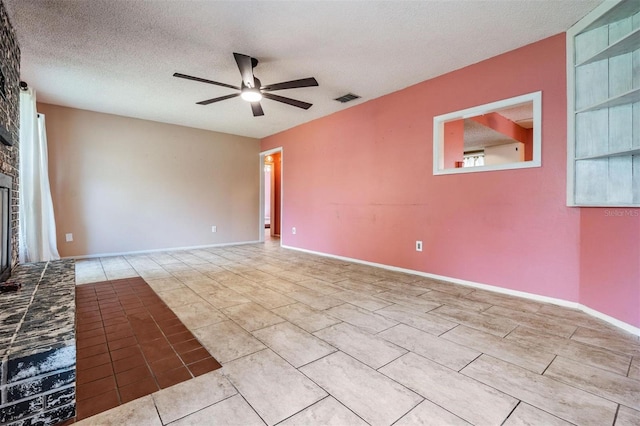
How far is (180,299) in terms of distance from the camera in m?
2.83

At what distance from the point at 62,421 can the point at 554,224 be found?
3768 mm

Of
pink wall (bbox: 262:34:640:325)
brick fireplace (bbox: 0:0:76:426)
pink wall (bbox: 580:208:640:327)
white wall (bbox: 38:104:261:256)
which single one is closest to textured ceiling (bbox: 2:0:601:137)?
pink wall (bbox: 262:34:640:325)

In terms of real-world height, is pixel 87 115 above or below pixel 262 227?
above

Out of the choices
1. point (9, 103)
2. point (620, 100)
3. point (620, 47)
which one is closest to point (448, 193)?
point (620, 100)

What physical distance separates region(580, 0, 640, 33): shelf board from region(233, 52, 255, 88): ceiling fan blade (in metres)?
2.97

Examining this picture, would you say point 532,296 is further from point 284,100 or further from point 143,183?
point 143,183

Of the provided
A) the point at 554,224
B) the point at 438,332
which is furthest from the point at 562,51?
the point at 438,332

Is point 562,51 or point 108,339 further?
point 562,51

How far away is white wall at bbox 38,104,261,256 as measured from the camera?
4.73 metres

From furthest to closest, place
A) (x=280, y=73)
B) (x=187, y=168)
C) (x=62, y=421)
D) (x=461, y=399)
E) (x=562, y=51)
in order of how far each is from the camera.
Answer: (x=187, y=168), (x=280, y=73), (x=562, y=51), (x=461, y=399), (x=62, y=421)

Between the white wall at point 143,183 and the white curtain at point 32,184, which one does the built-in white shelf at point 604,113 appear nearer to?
the white wall at point 143,183

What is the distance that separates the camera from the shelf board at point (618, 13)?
2.13m

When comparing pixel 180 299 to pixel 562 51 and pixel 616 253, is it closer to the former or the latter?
pixel 616 253

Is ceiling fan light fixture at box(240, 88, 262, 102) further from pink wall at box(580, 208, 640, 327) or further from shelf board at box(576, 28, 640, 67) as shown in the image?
pink wall at box(580, 208, 640, 327)
